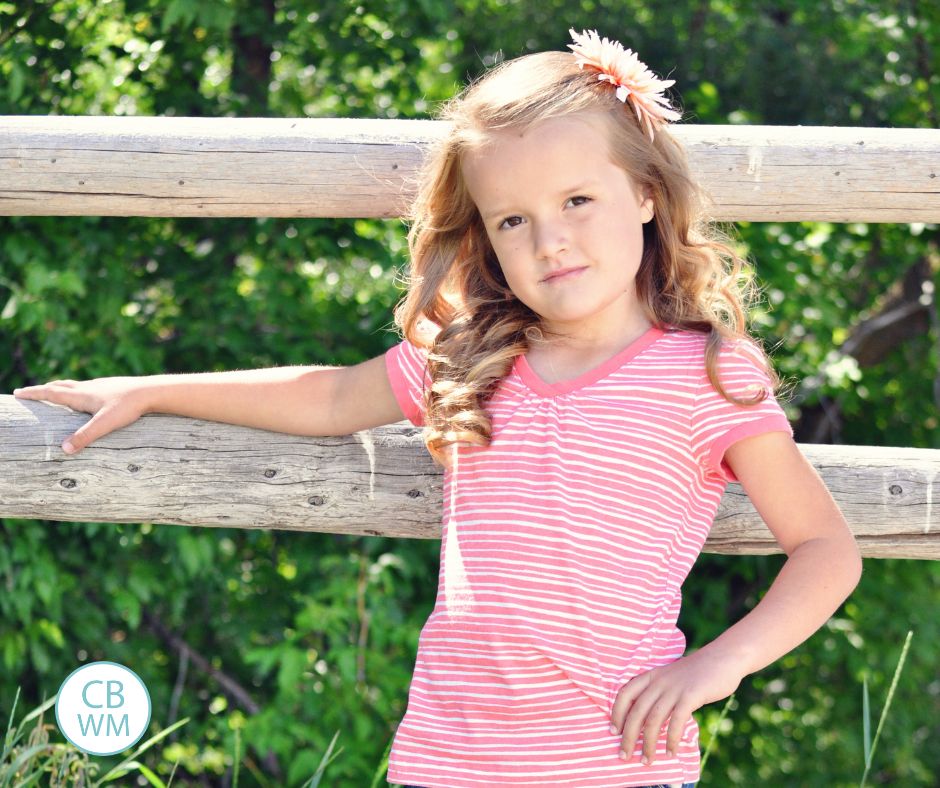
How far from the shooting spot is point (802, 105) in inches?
150

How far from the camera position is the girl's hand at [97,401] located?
1.88 meters

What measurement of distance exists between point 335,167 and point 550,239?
54cm

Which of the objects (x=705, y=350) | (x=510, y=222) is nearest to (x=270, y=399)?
(x=510, y=222)

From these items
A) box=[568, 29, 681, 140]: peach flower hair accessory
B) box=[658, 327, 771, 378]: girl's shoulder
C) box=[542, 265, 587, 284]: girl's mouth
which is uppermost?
box=[568, 29, 681, 140]: peach flower hair accessory

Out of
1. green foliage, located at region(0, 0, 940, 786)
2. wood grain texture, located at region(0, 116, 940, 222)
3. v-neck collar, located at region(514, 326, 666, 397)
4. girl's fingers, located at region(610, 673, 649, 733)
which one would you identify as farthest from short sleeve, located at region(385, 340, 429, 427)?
green foliage, located at region(0, 0, 940, 786)

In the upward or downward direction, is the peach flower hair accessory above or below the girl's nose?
above

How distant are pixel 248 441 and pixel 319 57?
5.85 ft

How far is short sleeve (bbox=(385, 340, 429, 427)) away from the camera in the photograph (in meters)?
1.85

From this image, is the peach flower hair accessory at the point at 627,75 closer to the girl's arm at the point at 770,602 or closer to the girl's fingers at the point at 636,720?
the girl's arm at the point at 770,602

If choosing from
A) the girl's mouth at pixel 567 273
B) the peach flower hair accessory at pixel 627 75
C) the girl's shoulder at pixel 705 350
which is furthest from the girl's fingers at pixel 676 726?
the peach flower hair accessory at pixel 627 75

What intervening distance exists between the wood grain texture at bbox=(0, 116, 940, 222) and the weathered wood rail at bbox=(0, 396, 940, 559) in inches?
15.8

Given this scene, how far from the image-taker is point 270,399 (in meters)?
1.91

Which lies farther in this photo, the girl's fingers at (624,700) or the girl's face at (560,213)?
the girl's face at (560,213)

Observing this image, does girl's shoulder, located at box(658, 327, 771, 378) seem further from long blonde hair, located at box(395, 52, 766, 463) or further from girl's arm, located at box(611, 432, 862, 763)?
girl's arm, located at box(611, 432, 862, 763)
